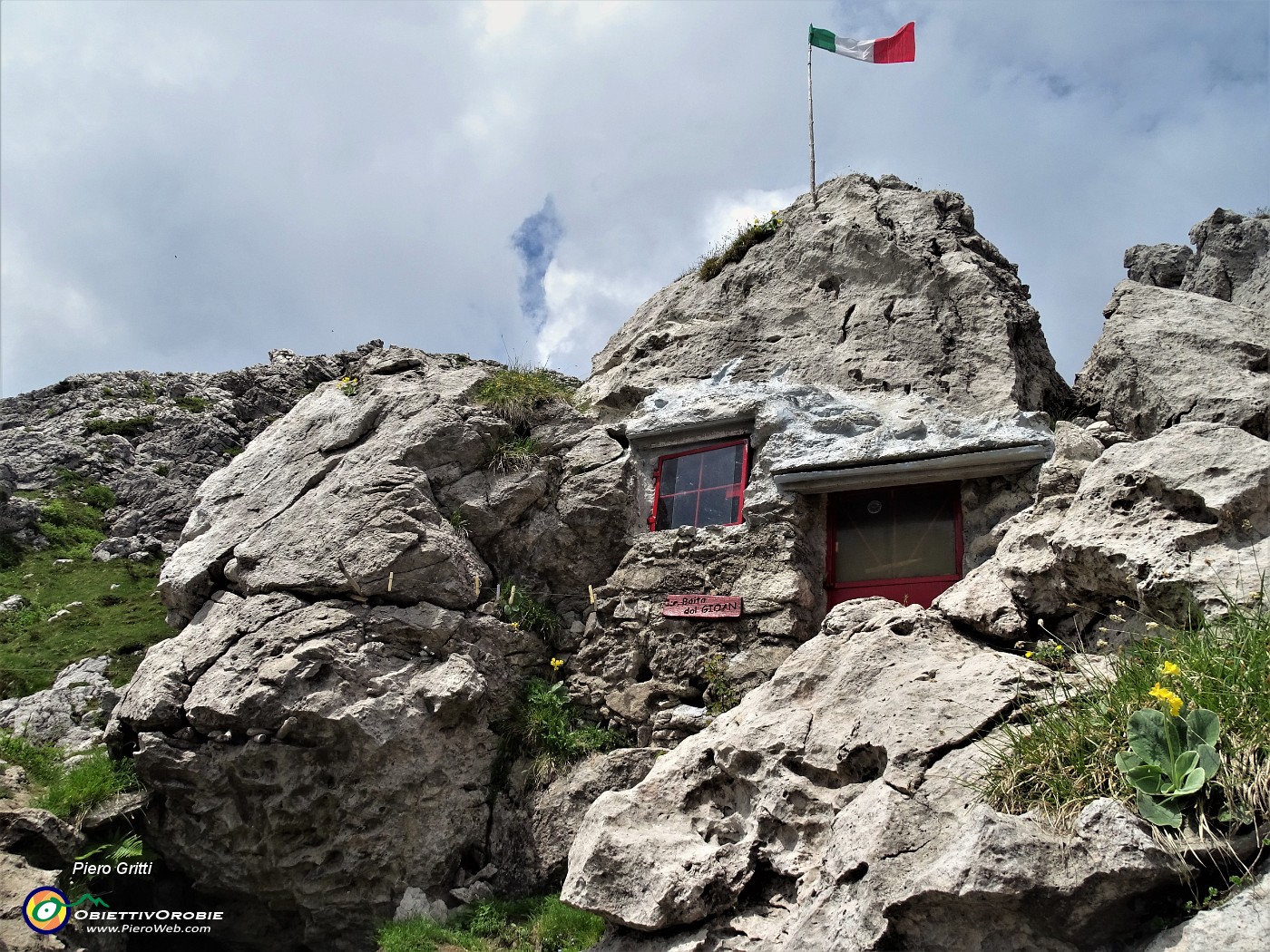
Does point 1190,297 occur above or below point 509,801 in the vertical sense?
above

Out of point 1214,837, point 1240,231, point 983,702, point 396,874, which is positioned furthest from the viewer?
point 1240,231

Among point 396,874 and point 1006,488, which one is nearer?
point 396,874

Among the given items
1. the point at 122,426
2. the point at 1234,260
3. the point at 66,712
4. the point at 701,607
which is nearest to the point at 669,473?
the point at 701,607

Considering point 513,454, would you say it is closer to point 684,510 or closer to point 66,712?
point 684,510

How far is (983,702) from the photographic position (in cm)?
680

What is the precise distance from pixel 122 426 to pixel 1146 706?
2139 cm

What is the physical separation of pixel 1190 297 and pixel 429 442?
9896 mm

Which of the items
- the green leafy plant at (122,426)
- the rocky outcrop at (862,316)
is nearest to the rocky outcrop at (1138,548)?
the rocky outcrop at (862,316)

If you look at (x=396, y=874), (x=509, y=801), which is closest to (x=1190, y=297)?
(x=509, y=801)

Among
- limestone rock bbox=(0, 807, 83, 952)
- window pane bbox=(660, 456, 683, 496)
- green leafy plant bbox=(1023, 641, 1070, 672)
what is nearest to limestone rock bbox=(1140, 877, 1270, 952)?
green leafy plant bbox=(1023, 641, 1070, 672)

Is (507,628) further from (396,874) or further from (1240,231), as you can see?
(1240,231)

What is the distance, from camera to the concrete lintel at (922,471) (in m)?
10.0

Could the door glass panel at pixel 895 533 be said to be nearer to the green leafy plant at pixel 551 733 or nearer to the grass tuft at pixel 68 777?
the green leafy plant at pixel 551 733

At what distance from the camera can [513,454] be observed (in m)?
12.4
